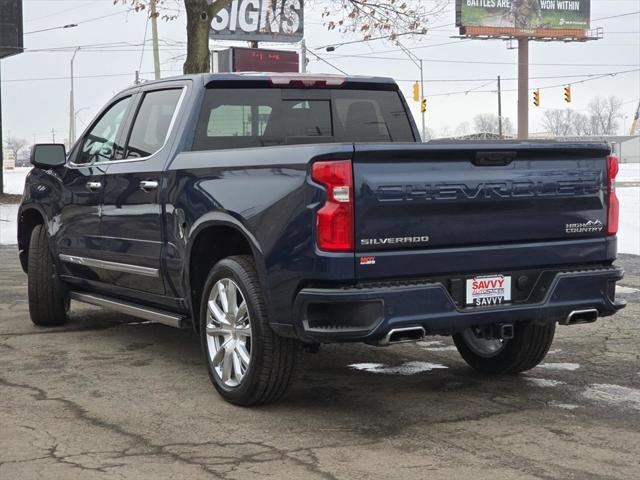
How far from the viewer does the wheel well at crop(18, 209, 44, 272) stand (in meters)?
8.60

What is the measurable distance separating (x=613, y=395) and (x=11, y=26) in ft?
80.3

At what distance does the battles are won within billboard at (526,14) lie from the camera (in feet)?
292

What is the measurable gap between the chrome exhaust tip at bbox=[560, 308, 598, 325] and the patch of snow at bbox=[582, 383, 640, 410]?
0.54 metres

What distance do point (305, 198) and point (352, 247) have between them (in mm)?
341

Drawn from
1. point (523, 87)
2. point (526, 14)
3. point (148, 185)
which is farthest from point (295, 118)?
point (526, 14)

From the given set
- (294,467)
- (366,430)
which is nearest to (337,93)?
(366,430)

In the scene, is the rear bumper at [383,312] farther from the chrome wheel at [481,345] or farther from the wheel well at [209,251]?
the chrome wheel at [481,345]

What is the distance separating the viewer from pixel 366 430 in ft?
17.0

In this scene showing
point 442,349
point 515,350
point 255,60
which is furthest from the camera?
point 255,60

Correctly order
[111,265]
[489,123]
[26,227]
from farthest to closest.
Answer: [489,123] < [26,227] < [111,265]

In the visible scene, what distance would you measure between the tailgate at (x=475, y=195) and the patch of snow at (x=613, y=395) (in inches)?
37.1

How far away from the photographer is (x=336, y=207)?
4.94m

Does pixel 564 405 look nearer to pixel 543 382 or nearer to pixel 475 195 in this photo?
pixel 543 382

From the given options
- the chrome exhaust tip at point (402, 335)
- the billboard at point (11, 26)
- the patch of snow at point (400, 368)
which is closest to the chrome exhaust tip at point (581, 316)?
the chrome exhaust tip at point (402, 335)
